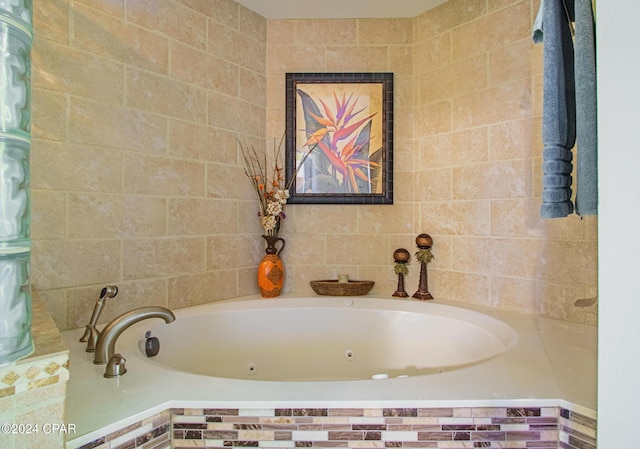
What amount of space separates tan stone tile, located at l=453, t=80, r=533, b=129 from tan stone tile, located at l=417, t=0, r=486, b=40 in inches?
16.6

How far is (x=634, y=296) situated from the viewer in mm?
697

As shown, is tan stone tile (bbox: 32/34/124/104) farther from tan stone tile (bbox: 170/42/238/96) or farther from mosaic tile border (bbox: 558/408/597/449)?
mosaic tile border (bbox: 558/408/597/449)

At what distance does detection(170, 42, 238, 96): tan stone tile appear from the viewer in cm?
196

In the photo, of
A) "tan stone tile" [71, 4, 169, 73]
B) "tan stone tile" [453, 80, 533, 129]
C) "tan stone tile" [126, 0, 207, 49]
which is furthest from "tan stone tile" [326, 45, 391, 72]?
"tan stone tile" [71, 4, 169, 73]

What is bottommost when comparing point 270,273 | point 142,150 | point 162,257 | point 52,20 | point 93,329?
point 93,329

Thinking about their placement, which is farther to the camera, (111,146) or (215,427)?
(111,146)

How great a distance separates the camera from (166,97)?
191 centimetres

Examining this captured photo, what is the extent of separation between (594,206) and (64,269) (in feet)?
5.93

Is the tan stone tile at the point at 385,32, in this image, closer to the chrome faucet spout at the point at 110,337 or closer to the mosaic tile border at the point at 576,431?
the chrome faucet spout at the point at 110,337

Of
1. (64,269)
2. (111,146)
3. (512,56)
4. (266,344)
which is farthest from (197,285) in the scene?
(512,56)

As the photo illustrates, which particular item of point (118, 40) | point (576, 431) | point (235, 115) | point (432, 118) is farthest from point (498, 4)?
point (576, 431)

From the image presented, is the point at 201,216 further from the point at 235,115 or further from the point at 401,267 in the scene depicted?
the point at 401,267

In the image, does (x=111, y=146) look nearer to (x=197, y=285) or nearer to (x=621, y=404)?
(x=197, y=285)

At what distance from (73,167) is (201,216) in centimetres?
64
